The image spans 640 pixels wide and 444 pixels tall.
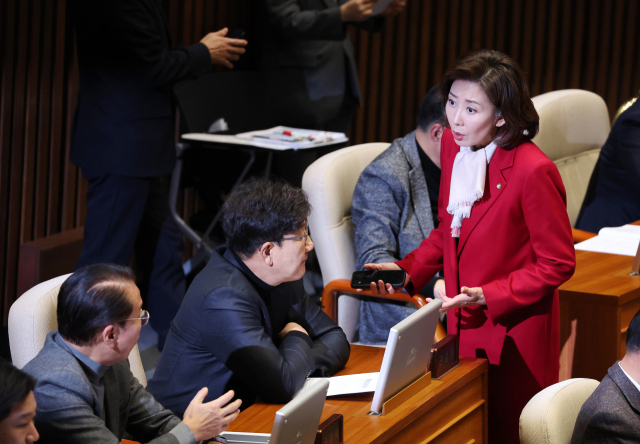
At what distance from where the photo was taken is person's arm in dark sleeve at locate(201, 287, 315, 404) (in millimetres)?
1839

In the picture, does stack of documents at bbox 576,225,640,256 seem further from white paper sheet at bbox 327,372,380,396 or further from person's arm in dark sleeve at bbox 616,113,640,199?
white paper sheet at bbox 327,372,380,396

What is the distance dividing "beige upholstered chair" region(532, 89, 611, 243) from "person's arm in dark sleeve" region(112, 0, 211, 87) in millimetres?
1621

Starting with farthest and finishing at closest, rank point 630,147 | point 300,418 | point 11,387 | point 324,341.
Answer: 1. point 630,147
2. point 324,341
3. point 300,418
4. point 11,387

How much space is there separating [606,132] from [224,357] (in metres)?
2.95

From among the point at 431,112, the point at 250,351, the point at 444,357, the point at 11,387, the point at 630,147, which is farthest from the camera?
the point at 630,147

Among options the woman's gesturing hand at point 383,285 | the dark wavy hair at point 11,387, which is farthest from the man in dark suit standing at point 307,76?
the dark wavy hair at point 11,387

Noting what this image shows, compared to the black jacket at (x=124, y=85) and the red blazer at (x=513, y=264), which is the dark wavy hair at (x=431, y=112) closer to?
the red blazer at (x=513, y=264)

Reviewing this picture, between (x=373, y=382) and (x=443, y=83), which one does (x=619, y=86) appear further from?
(x=373, y=382)

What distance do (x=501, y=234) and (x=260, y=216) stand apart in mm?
596

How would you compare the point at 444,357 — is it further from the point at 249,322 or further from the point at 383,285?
the point at 249,322

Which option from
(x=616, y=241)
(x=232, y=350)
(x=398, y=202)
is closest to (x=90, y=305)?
(x=232, y=350)

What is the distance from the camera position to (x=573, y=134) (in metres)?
3.99

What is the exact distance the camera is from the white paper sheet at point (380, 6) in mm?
3994

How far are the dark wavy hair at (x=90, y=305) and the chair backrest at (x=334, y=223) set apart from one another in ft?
4.27
